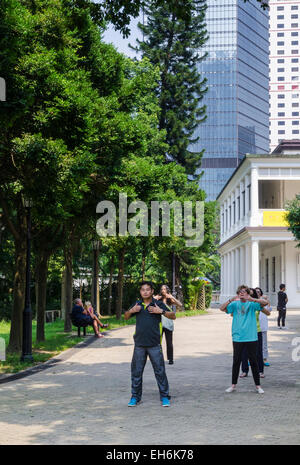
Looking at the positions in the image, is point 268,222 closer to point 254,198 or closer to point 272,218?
point 272,218

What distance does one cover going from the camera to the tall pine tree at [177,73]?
43.8 m

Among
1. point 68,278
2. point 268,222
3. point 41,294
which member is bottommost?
point 41,294

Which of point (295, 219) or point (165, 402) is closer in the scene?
point (165, 402)

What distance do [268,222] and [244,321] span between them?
3441 cm

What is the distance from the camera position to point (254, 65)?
5861 inches

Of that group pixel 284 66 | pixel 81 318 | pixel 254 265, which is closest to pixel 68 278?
pixel 81 318

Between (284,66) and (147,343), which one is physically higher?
(284,66)

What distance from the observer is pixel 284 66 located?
162 metres

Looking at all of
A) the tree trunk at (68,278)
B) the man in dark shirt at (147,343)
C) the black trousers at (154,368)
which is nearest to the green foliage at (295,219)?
the tree trunk at (68,278)

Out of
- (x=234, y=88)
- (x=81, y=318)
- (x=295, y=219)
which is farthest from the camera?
(x=234, y=88)
